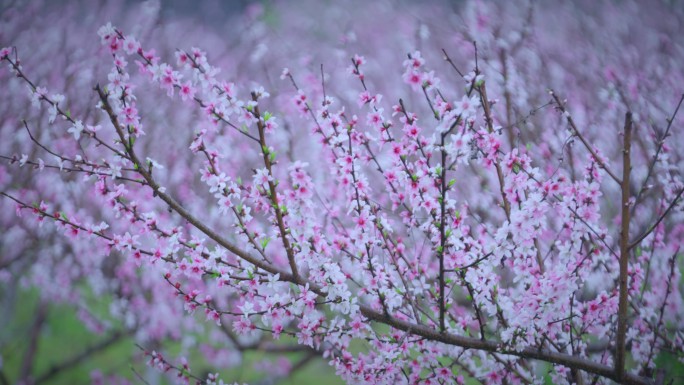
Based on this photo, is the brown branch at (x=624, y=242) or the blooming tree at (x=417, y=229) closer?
the brown branch at (x=624, y=242)

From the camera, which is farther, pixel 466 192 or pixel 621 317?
pixel 466 192

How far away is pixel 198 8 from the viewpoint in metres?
9.72

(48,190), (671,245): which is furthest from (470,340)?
(48,190)

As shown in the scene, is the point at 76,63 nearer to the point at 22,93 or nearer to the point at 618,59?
the point at 22,93

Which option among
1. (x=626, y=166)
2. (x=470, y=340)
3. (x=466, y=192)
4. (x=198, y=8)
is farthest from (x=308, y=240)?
(x=198, y=8)

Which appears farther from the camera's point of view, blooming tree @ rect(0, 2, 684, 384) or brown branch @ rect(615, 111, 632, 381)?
blooming tree @ rect(0, 2, 684, 384)

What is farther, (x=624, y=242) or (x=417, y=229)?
(x=417, y=229)

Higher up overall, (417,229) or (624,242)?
(417,229)

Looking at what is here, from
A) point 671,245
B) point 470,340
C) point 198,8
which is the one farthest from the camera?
point 198,8

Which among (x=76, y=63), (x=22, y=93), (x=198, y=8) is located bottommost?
(x=22, y=93)

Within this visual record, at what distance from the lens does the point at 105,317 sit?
8.42 m

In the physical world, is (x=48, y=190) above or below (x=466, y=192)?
below

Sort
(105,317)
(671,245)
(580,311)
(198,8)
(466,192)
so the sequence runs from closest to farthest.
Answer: (580,311), (671,245), (466,192), (105,317), (198,8)

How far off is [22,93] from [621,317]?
8158 mm
